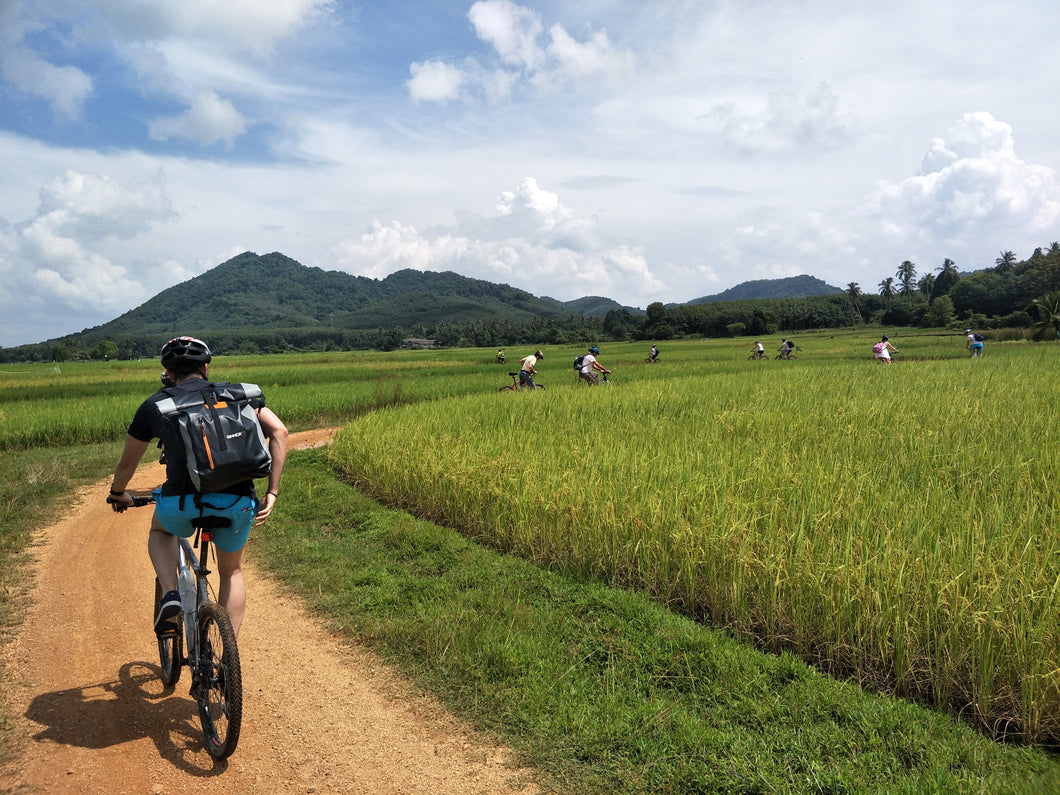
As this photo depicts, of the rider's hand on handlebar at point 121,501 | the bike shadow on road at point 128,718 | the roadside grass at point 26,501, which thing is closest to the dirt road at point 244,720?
the bike shadow on road at point 128,718

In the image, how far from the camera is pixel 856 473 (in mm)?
6375

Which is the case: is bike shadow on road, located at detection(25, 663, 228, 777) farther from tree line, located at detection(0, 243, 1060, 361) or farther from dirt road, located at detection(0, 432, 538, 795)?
tree line, located at detection(0, 243, 1060, 361)

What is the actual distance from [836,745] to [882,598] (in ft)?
4.00

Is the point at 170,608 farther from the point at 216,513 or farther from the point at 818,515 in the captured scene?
the point at 818,515

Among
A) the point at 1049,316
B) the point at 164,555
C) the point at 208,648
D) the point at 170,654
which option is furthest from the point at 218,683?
the point at 1049,316

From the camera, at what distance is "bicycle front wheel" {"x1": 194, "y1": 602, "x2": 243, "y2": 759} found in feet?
9.90

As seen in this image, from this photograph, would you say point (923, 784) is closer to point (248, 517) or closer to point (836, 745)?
point (836, 745)

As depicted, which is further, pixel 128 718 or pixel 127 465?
pixel 128 718

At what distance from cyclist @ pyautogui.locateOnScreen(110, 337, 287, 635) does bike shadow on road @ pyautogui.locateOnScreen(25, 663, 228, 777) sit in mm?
592

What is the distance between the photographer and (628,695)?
145 inches

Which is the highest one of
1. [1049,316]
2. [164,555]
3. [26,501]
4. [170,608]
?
[1049,316]

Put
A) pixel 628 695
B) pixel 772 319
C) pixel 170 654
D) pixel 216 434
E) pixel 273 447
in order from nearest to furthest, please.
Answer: pixel 216 434 → pixel 273 447 → pixel 628 695 → pixel 170 654 → pixel 772 319

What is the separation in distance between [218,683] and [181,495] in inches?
40.8

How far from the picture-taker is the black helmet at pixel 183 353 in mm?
3225
